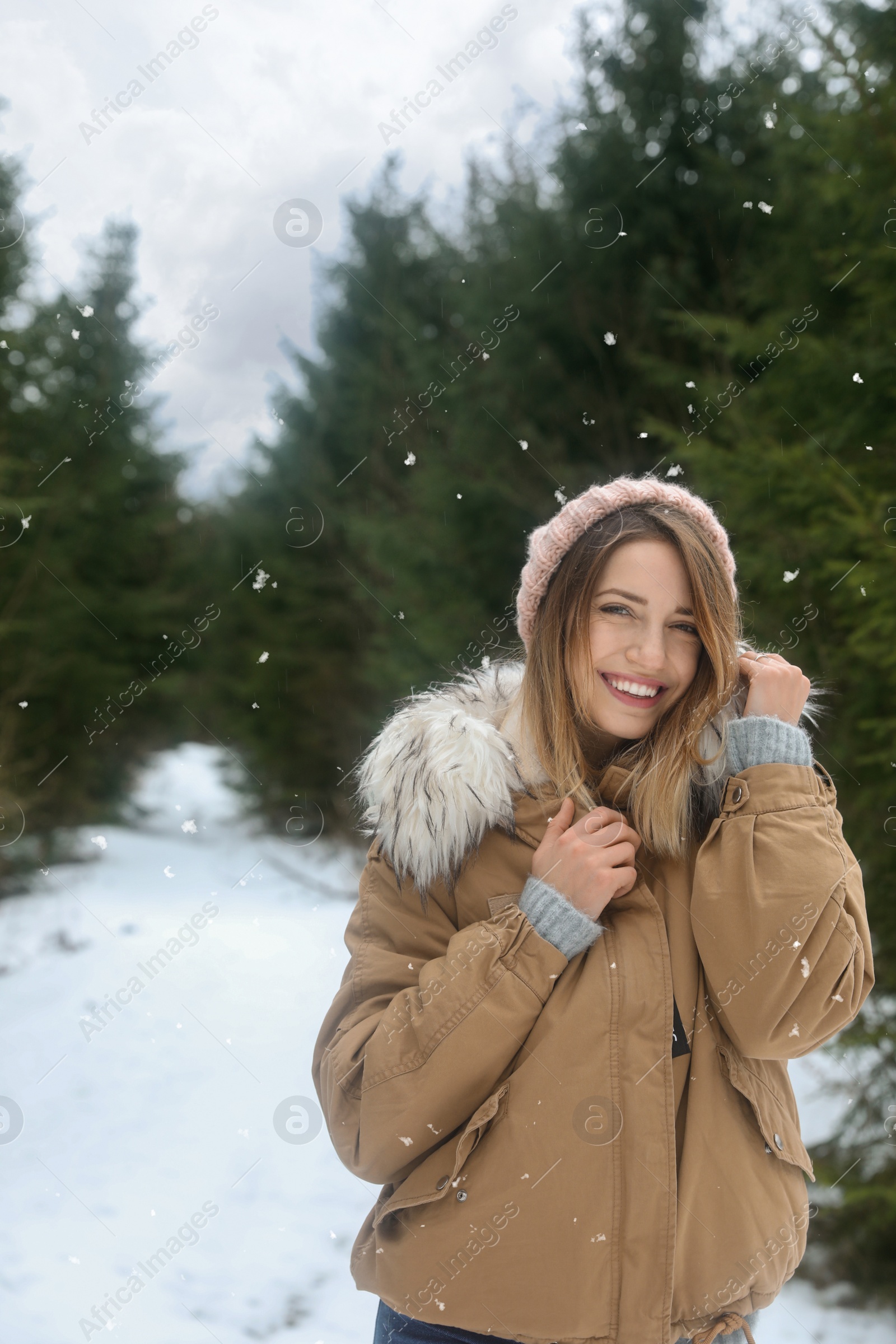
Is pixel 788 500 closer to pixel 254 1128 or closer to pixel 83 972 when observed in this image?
pixel 254 1128

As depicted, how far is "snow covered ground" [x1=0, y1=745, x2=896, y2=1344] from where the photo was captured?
11.7ft

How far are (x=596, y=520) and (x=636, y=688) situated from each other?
1.16ft

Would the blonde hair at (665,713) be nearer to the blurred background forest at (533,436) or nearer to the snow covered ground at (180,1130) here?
the blurred background forest at (533,436)

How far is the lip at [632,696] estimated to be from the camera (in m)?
1.65

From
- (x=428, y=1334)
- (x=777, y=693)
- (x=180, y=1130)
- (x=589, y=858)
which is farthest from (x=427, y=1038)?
(x=180, y=1130)

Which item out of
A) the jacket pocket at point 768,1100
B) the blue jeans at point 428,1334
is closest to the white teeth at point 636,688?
the jacket pocket at point 768,1100

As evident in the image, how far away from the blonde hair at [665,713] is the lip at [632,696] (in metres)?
0.03

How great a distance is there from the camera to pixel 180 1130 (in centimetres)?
492

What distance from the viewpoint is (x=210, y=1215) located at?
4020 mm

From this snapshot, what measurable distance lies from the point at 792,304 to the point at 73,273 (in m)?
9.41

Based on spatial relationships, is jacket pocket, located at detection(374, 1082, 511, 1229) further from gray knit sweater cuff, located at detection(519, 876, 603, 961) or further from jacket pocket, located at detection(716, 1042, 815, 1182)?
jacket pocket, located at detection(716, 1042, 815, 1182)

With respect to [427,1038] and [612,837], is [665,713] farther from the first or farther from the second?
[427,1038]

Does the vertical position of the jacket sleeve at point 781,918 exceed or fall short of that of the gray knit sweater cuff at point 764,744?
it falls short

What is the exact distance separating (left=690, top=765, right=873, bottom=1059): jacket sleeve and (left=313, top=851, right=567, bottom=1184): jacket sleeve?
0.28 m
